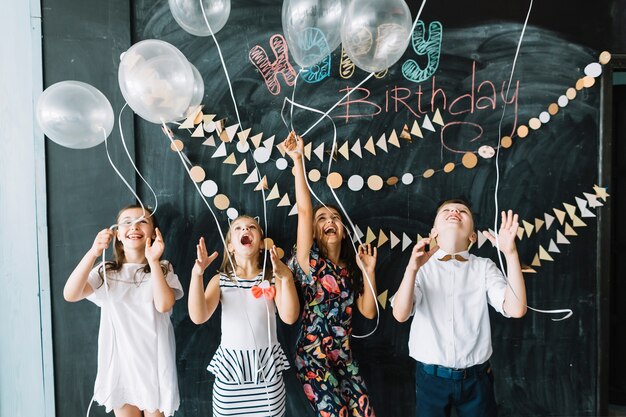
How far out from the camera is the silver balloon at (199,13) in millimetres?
1713

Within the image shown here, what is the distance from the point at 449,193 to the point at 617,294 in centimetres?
132

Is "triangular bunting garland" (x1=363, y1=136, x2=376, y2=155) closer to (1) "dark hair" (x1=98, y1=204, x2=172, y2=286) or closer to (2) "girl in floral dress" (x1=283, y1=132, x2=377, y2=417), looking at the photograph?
(2) "girl in floral dress" (x1=283, y1=132, x2=377, y2=417)

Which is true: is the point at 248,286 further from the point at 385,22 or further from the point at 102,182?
the point at 385,22

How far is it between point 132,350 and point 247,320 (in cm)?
44

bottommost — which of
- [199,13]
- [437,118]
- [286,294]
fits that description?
[286,294]

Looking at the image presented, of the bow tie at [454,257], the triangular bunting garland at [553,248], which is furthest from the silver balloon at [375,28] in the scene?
the triangular bunting garland at [553,248]

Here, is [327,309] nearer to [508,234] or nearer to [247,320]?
[247,320]

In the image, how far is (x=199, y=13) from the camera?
5.65 feet

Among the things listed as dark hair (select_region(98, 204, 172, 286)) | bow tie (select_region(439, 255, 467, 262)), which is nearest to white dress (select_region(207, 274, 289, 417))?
dark hair (select_region(98, 204, 172, 286))

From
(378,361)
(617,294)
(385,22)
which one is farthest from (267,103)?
(617,294)

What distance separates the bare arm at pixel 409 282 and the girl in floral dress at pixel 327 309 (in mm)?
155

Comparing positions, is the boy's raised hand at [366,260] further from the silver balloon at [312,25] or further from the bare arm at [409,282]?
the silver balloon at [312,25]

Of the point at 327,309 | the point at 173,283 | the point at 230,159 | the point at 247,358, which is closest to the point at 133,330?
the point at 173,283

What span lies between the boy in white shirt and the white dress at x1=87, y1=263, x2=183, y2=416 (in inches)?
36.0
